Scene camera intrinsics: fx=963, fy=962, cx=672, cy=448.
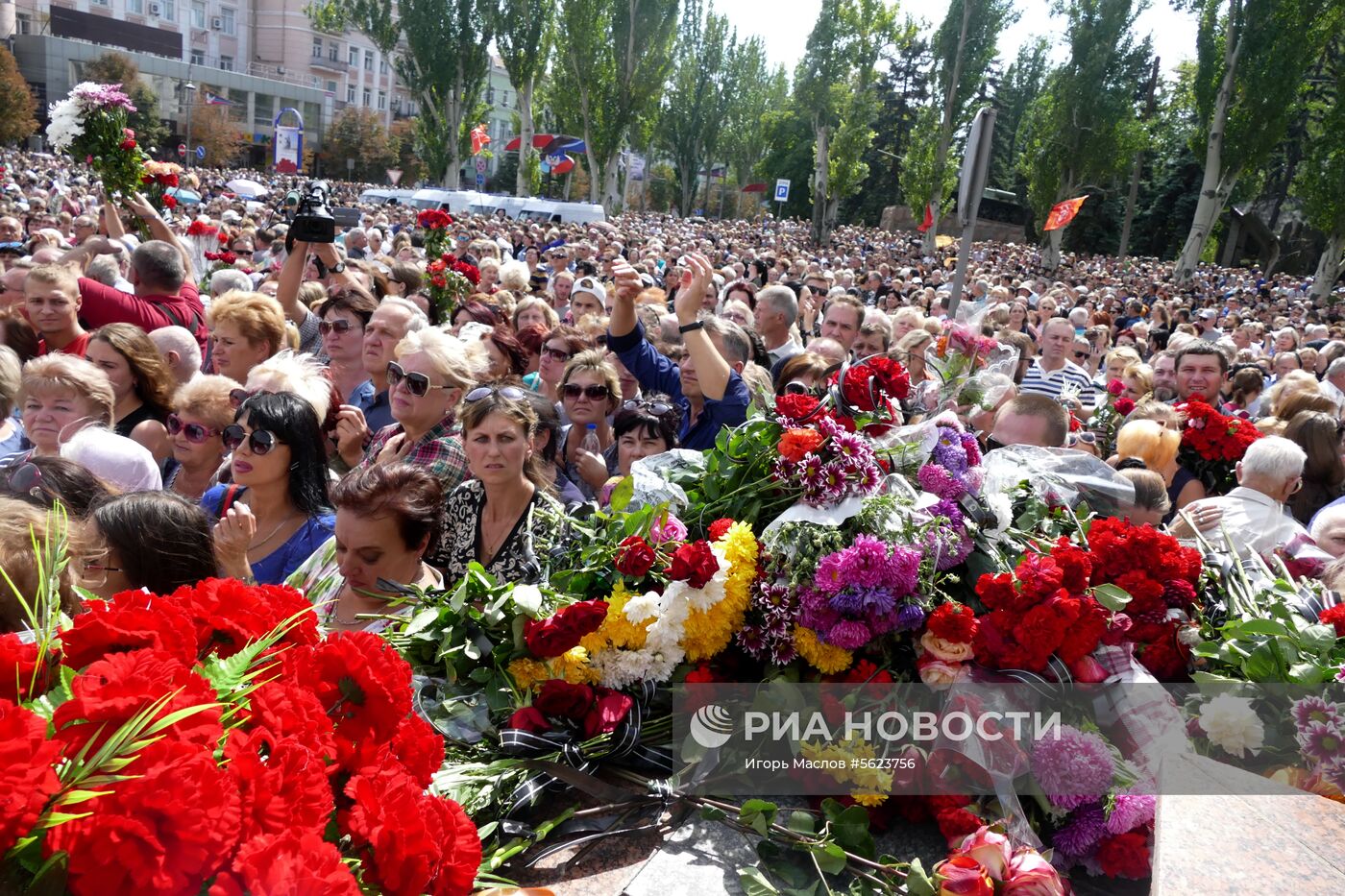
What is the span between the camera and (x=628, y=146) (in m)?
54.6

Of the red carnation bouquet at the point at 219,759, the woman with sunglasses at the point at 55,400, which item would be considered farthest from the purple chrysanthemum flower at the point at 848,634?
the woman with sunglasses at the point at 55,400

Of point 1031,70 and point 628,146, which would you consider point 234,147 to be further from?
point 1031,70

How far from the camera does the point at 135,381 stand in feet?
15.5

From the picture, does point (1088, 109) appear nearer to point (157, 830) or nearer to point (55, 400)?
point (55, 400)

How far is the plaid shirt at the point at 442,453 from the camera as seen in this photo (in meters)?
4.16

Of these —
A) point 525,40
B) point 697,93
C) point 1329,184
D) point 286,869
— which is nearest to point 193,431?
point 286,869

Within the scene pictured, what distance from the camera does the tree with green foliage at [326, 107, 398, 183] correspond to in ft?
223

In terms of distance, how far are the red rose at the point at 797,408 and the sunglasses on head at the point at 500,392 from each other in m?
1.46

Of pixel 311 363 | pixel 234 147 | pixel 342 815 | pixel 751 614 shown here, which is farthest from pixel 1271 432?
pixel 234 147

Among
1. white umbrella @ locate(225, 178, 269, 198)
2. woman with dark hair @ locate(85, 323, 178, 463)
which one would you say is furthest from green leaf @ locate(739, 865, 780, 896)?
white umbrella @ locate(225, 178, 269, 198)

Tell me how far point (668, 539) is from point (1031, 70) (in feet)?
181

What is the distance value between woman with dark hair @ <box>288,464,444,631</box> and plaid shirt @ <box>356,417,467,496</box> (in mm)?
813

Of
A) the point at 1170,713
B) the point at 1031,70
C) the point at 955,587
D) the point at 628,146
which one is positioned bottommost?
the point at 1170,713

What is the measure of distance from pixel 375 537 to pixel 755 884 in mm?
1751
